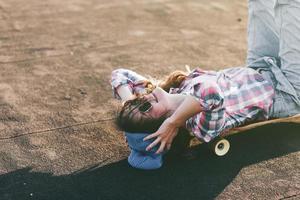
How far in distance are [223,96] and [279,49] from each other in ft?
3.60

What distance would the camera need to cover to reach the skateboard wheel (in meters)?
3.71

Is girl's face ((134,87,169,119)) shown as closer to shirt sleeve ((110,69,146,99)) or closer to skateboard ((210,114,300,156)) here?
shirt sleeve ((110,69,146,99))

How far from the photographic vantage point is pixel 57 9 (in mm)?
6910

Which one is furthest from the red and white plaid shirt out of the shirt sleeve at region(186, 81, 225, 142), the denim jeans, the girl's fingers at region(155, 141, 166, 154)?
the girl's fingers at region(155, 141, 166, 154)

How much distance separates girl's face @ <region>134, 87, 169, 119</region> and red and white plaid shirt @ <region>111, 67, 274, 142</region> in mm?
185

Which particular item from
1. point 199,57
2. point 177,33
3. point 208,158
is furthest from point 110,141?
point 177,33

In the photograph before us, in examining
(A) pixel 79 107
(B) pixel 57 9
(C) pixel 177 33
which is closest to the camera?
(A) pixel 79 107

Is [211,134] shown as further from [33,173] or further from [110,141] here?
[33,173]

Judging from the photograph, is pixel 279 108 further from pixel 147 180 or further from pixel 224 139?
pixel 147 180

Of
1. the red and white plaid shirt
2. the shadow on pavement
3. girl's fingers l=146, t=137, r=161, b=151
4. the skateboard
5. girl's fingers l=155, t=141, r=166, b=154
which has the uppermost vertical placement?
the red and white plaid shirt

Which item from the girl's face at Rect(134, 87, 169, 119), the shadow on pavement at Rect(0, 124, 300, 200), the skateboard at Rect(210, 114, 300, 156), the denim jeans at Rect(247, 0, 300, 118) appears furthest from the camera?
the denim jeans at Rect(247, 0, 300, 118)

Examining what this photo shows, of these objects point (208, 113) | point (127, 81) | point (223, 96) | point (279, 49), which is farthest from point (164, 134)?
point (279, 49)

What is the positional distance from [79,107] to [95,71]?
813 millimetres

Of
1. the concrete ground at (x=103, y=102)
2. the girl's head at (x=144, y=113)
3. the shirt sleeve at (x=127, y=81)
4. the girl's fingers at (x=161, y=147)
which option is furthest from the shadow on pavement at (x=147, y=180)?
the shirt sleeve at (x=127, y=81)
